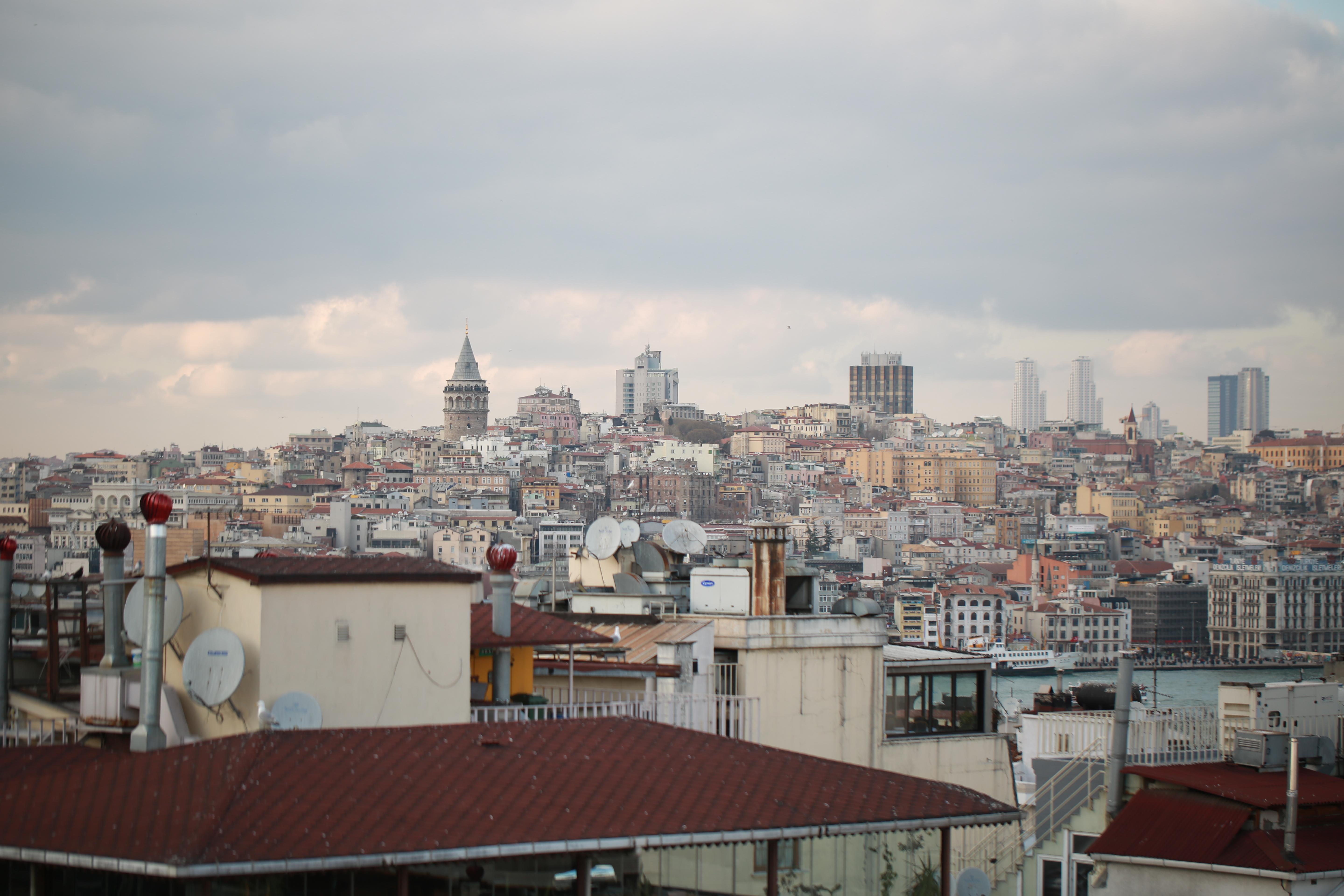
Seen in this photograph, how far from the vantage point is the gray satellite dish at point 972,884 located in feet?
22.9

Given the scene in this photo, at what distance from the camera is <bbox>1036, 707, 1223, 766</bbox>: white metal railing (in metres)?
8.09

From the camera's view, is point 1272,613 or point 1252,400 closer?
point 1272,613

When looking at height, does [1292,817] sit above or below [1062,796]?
above

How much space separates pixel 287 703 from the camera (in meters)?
5.73

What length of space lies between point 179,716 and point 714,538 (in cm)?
8069

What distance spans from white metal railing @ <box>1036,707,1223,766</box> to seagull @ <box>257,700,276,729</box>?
4034 mm

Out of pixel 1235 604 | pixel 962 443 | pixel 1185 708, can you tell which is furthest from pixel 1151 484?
pixel 1185 708

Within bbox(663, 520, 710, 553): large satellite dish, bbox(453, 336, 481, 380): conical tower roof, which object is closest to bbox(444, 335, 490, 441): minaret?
bbox(453, 336, 481, 380): conical tower roof

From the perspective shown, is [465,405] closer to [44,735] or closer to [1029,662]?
[1029,662]

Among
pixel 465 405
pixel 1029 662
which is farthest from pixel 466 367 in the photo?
pixel 1029 662

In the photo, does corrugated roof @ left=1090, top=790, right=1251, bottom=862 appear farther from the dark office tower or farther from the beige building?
the dark office tower

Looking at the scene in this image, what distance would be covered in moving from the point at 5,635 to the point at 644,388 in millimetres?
165837

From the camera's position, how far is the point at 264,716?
5.59 meters

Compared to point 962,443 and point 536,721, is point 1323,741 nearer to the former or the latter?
point 536,721
